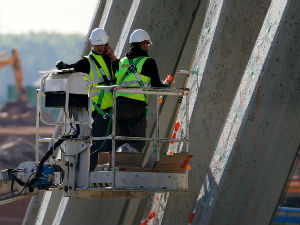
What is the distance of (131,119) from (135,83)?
0.55 m

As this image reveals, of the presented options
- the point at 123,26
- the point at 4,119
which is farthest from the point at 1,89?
the point at 123,26

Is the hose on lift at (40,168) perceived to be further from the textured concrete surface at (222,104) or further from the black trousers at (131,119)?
the textured concrete surface at (222,104)

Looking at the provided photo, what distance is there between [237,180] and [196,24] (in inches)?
173

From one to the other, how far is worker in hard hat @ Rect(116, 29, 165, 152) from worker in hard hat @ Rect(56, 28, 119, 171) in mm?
292

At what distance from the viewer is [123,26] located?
13.5 metres

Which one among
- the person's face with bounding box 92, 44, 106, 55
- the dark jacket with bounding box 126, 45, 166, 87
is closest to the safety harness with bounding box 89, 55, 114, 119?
the person's face with bounding box 92, 44, 106, 55

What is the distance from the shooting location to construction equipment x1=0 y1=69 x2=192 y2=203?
8891mm

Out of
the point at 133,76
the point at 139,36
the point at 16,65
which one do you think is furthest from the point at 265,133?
the point at 16,65

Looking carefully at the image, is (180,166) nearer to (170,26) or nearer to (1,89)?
(170,26)

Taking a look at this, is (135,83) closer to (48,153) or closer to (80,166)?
(80,166)

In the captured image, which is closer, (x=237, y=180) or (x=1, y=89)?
(x=237, y=180)

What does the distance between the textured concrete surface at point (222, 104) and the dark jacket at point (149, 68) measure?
93 centimetres

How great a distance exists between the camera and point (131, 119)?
9.84 meters

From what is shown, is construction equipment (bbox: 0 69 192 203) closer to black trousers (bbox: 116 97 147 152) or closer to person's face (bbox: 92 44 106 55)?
black trousers (bbox: 116 97 147 152)
